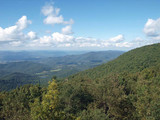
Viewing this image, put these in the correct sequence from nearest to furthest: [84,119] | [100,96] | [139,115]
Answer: [84,119], [139,115], [100,96]

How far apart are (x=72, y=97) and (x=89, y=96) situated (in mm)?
4980

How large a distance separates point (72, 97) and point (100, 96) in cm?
706

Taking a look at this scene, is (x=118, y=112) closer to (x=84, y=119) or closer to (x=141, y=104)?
(x=141, y=104)

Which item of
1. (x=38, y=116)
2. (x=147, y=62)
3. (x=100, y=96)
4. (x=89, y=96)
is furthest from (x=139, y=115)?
(x=147, y=62)

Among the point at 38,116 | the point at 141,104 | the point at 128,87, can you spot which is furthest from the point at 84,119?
the point at 128,87

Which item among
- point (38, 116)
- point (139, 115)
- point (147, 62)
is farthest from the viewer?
point (147, 62)

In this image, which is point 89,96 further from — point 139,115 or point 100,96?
point 139,115

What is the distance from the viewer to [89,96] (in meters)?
32.3

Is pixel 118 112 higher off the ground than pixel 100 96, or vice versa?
pixel 100 96

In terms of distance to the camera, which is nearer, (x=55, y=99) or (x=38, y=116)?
(x=38, y=116)

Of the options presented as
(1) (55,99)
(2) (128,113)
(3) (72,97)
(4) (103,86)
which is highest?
(1) (55,99)

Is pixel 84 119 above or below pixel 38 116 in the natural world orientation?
below

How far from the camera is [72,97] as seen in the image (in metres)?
30.2

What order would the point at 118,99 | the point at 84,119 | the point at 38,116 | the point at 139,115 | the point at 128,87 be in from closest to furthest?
the point at 38,116 → the point at 84,119 → the point at 139,115 → the point at 118,99 → the point at 128,87
